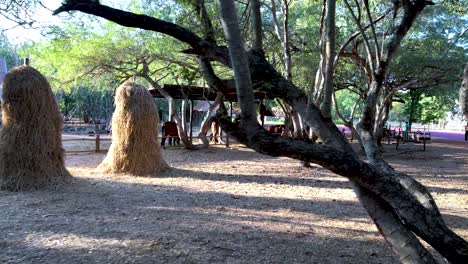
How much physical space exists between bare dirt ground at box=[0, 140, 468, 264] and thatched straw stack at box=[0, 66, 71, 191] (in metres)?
0.47

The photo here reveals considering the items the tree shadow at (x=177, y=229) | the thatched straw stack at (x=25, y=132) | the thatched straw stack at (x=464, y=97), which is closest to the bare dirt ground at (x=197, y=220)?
the tree shadow at (x=177, y=229)

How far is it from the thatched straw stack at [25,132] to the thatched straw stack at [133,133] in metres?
2.06

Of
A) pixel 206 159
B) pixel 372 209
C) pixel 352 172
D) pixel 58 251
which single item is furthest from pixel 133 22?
pixel 206 159

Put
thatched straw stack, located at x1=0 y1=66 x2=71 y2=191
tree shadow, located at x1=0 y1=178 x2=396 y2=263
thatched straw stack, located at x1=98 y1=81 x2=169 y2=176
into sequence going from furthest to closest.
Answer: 1. thatched straw stack, located at x1=98 y1=81 x2=169 y2=176
2. thatched straw stack, located at x1=0 y1=66 x2=71 y2=191
3. tree shadow, located at x1=0 y1=178 x2=396 y2=263

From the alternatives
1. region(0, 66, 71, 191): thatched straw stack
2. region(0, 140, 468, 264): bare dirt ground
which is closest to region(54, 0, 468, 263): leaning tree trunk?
region(0, 140, 468, 264): bare dirt ground

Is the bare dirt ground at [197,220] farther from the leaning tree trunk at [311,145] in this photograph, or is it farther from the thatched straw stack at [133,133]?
the leaning tree trunk at [311,145]

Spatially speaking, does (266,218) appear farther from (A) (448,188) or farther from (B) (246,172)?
(A) (448,188)

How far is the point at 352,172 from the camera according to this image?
9.10ft

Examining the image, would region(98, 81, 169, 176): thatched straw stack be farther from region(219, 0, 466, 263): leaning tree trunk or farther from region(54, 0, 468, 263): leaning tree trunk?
region(219, 0, 466, 263): leaning tree trunk

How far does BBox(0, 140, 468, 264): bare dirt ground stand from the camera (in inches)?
177

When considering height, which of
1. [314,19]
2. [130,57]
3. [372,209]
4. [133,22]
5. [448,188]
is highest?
[314,19]

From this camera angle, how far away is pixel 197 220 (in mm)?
6000

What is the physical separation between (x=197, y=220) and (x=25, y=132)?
4.24 meters

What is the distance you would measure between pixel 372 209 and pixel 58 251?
3463mm
